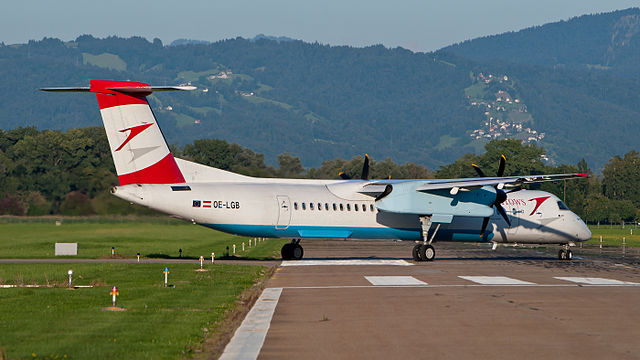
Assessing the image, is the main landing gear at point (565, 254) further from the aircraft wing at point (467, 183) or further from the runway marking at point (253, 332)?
the runway marking at point (253, 332)

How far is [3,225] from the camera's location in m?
72.2

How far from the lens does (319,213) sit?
36781 mm

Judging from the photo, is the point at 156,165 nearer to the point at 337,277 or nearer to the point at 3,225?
the point at 337,277

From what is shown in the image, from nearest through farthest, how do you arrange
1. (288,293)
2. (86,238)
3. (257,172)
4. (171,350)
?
(171,350) < (288,293) < (86,238) < (257,172)

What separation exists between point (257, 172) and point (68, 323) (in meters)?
62.0

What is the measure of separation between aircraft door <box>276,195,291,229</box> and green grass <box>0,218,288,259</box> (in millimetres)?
7430

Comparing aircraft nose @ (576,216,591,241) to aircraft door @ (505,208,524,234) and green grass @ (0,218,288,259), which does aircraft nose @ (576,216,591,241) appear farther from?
green grass @ (0,218,288,259)

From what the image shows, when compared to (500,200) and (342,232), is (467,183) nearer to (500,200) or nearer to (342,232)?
(500,200)

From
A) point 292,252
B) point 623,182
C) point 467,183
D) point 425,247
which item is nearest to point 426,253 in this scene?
point 425,247

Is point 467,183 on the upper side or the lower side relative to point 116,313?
→ upper

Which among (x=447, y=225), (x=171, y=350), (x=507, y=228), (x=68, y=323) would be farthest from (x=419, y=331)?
(x=507, y=228)

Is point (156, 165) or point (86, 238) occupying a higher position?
point (156, 165)

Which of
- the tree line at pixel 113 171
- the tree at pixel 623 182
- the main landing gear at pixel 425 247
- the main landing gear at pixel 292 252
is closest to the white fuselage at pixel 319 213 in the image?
the main landing gear at pixel 425 247

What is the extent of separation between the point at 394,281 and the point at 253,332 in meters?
12.1
